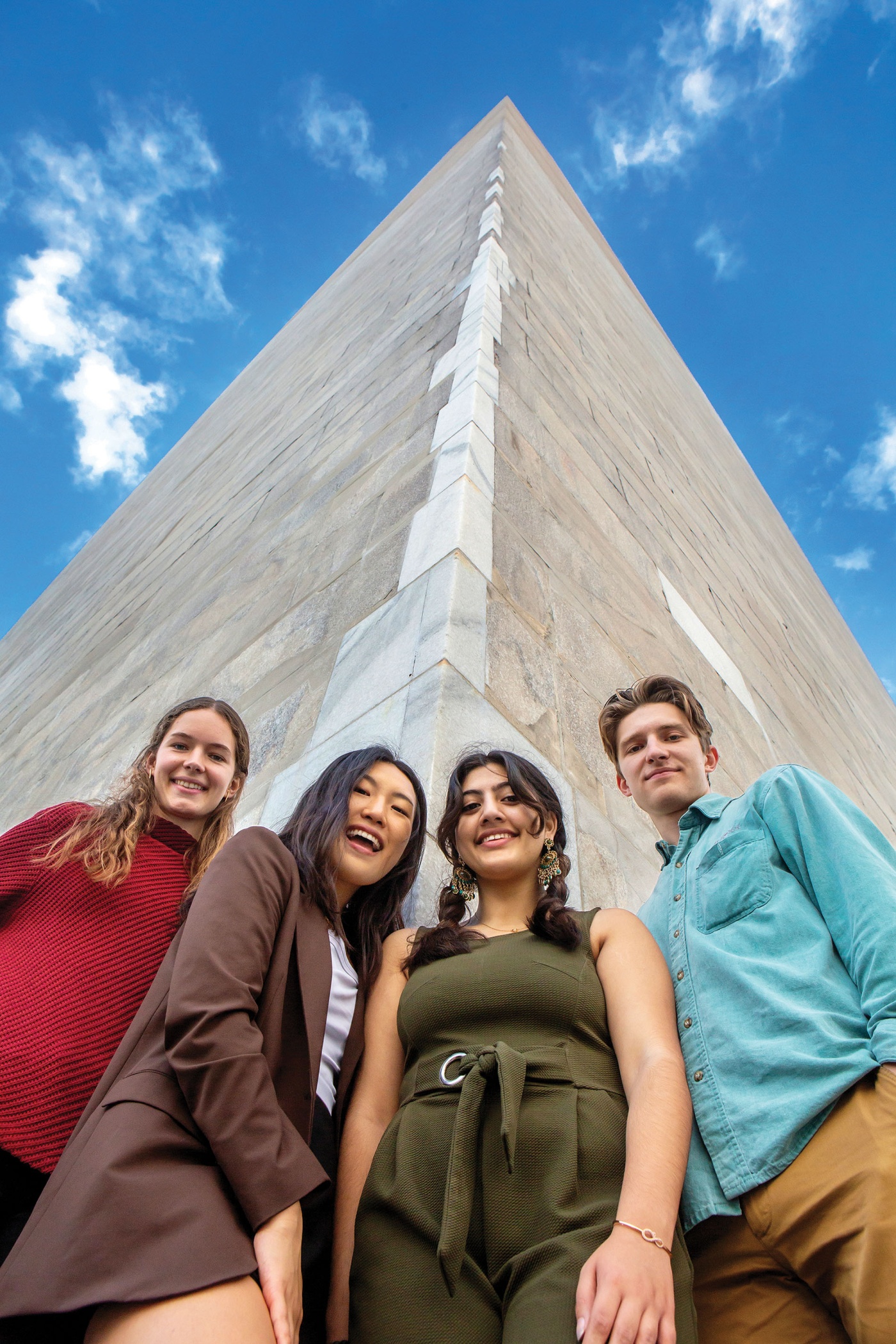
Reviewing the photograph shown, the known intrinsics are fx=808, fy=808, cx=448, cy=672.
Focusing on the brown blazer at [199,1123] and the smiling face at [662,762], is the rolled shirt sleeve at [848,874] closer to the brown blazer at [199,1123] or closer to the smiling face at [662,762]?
the smiling face at [662,762]

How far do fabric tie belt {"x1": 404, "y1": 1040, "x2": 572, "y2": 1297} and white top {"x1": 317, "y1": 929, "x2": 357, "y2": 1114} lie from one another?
5.0 inches

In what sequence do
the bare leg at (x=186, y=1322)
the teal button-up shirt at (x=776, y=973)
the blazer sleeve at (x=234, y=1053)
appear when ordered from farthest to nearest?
the teal button-up shirt at (x=776, y=973) → the blazer sleeve at (x=234, y=1053) → the bare leg at (x=186, y=1322)

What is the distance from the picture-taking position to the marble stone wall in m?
1.98

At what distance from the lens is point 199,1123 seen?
2.62 ft

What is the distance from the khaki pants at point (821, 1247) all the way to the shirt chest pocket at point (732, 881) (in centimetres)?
30

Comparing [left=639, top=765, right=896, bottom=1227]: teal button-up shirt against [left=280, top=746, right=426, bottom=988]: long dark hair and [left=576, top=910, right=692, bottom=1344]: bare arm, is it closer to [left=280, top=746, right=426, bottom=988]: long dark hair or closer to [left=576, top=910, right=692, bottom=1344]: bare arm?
[left=576, top=910, right=692, bottom=1344]: bare arm

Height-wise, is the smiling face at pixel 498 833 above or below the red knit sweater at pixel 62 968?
above

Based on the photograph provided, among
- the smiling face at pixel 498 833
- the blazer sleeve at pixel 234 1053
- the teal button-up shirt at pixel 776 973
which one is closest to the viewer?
the blazer sleeve at pixel 234 1053

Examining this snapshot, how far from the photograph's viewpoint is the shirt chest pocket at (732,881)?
3.77ft

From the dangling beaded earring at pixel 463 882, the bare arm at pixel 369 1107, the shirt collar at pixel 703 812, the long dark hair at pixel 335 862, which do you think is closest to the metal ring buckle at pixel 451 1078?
the bare arm at pixel 369 1107

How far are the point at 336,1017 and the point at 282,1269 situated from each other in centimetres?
39

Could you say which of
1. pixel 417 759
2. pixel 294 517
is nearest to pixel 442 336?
pixel 294 517

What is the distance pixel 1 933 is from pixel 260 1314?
0.63m

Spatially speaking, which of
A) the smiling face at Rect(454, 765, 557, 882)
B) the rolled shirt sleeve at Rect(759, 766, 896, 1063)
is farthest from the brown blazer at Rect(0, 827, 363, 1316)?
the rolled shirt sleeve at Rect(759, 766, 896, 1063)
